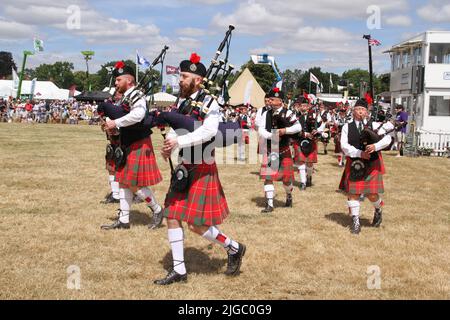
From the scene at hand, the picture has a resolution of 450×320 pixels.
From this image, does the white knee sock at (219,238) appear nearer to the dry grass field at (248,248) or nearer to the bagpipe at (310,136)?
the dry grass field at (248,248)

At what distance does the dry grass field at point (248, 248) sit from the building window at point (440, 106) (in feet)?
34.3

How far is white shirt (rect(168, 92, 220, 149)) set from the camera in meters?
4.46

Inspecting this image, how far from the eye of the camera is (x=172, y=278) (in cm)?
482

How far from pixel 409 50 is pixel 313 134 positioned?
13757 mm

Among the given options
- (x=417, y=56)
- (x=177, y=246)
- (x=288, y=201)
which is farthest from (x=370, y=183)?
(x=417, y=56)

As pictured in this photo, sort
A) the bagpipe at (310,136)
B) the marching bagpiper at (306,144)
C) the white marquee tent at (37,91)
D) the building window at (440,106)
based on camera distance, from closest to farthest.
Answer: the marching bagpiper at (306,144) < the bagpipe at (310,136) < the building window at (440,106) < the white marquee tent at (37,91)

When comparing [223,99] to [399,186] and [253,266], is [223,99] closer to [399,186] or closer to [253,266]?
[253,266]

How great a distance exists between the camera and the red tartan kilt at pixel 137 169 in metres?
6.56

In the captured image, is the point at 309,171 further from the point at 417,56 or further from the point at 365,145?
the point at 417,56

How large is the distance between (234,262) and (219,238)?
1.14ft

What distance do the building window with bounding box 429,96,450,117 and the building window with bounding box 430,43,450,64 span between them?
4.81 feet

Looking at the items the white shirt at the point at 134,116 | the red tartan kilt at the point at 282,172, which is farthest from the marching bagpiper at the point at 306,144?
the white shirt at the point at 134,116
